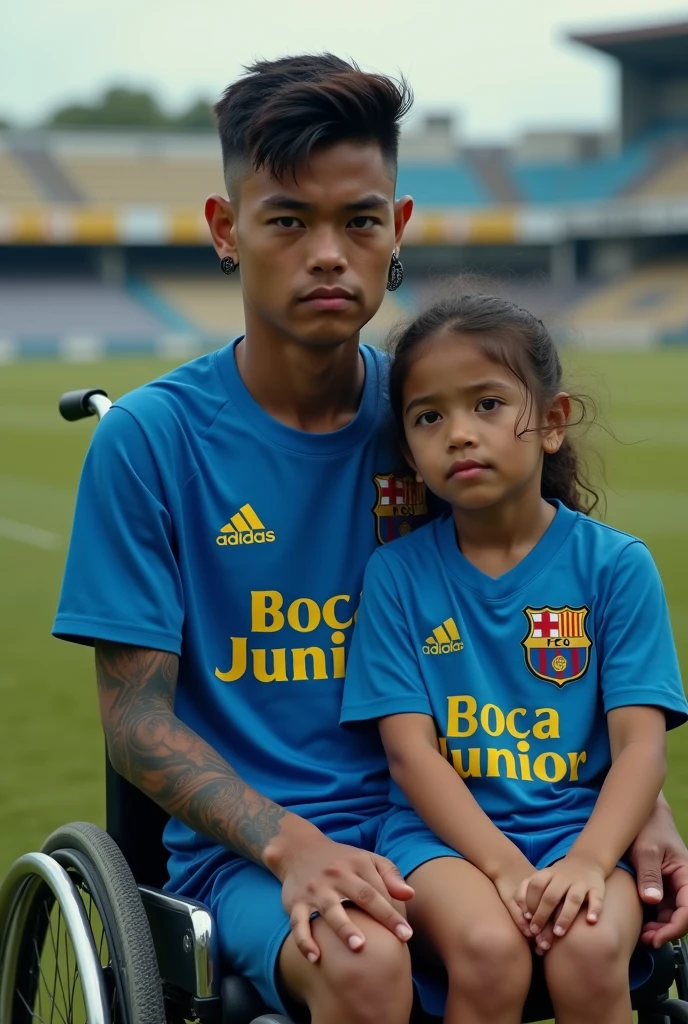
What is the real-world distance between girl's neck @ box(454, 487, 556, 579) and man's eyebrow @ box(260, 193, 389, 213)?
466mm

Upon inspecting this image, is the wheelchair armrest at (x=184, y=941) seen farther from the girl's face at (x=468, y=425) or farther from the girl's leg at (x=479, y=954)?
the girl's face at (x=468, y=425)

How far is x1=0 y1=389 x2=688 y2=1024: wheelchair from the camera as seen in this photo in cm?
185

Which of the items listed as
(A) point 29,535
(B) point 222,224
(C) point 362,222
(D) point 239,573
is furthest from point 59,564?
(C) point 362,222

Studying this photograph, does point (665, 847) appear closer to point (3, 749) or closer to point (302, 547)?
point (302, 547)

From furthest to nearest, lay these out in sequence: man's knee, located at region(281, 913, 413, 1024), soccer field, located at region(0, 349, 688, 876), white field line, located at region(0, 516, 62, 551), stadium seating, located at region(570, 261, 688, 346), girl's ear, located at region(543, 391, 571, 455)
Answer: stadium seating, located at region(570, 261, 688, 346)
white field line, located at region(0, 516, 62, 551)
soccer field, located at region(0, 349, 688, 876)
girl's ear, located at region(543, 391, 571, 455)
man's knee, located at region(281, 913, 413, 1024)

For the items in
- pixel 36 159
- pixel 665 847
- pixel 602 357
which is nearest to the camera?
pixel 665 847

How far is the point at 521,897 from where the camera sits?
5.94ft

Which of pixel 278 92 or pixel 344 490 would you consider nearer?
pixel 278 92

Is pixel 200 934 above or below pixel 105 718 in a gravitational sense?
below

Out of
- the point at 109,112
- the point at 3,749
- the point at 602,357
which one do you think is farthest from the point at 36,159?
the point at 3,749

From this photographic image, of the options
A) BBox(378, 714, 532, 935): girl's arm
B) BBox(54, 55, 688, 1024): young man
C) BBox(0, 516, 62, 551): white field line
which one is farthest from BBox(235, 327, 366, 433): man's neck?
BBox(0, 516, 62, 551): white field line

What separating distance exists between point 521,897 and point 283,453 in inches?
30.3

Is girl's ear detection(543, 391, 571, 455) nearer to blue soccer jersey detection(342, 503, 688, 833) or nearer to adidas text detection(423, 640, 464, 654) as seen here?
blue soccer jersey detection(342, 503, 688, 833)

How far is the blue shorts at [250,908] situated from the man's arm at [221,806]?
4 cm
